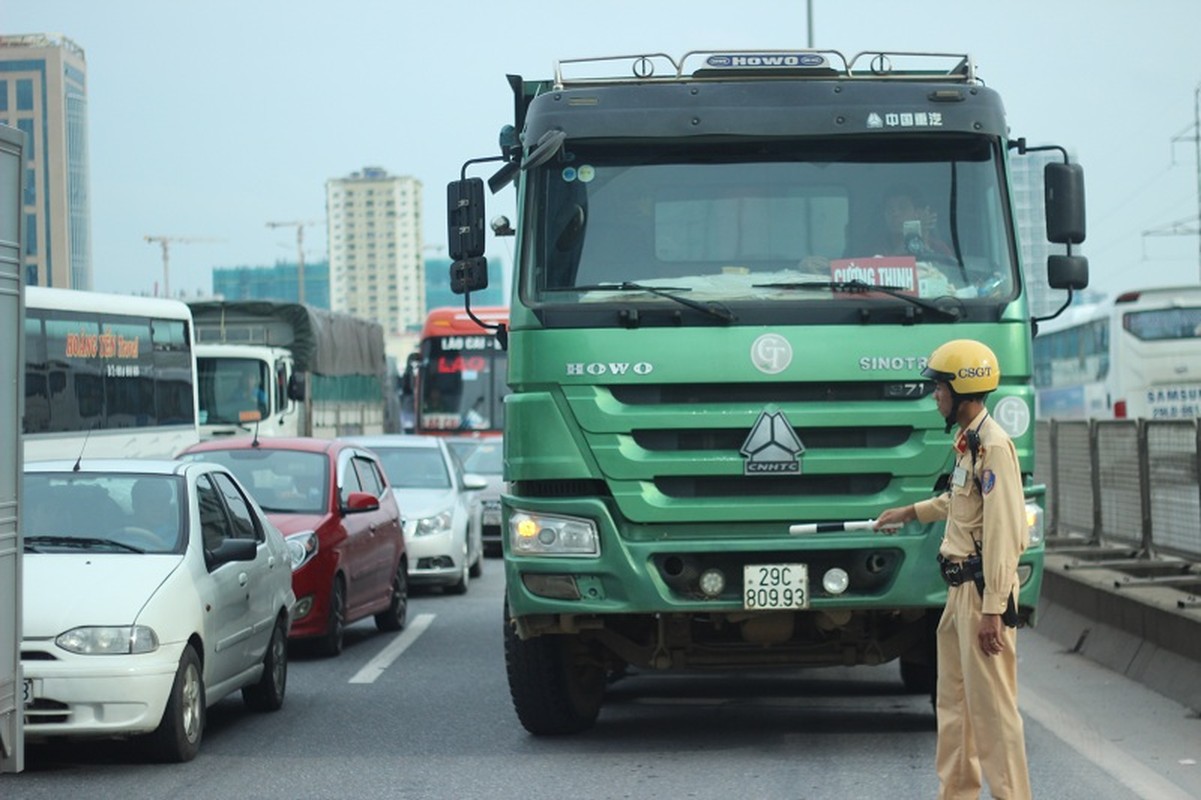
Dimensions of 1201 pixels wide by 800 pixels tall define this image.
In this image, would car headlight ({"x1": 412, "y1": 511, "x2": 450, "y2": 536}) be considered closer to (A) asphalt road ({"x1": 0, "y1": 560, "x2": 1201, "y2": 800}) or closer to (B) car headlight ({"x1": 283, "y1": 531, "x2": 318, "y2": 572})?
(B) car headlight ({"x1": 283, "y1": 531, "x2": 318, "y2": 572})

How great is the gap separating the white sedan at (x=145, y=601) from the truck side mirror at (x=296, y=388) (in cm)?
2331

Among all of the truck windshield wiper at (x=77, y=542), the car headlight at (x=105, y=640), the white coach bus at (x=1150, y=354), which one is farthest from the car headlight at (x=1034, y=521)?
the white coach bus at (x=1150, y=354)

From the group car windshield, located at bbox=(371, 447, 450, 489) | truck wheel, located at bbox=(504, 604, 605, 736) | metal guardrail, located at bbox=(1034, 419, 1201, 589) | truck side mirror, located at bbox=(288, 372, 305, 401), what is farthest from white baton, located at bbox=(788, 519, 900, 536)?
truck side mirror, located at bbox=(288, 372, 305, 401)

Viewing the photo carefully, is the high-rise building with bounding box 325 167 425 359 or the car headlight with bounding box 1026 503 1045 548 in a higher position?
the high-rise building with bounding box 325 167 425 359

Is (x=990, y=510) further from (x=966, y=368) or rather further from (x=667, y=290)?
(x=667, y=290)

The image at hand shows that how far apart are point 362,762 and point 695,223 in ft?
10.2

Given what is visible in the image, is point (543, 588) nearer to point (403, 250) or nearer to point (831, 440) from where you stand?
point (831, 440)

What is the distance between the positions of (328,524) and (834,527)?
21.0ft

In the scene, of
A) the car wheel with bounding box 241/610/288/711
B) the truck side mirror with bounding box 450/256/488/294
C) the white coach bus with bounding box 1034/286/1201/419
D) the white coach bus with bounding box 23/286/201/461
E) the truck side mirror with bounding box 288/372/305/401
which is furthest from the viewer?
the white coach bus with bounding box 1034/286/1201/419

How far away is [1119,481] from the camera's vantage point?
16766 mm

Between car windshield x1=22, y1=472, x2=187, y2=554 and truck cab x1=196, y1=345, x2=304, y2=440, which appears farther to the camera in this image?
truck cab x1=196, y1=345, x2=304, y2=440

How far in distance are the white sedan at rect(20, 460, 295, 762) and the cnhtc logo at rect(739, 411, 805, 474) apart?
2.84 m

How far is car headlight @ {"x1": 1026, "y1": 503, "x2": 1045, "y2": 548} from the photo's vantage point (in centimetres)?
962

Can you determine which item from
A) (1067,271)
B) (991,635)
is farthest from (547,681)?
(991,635)
